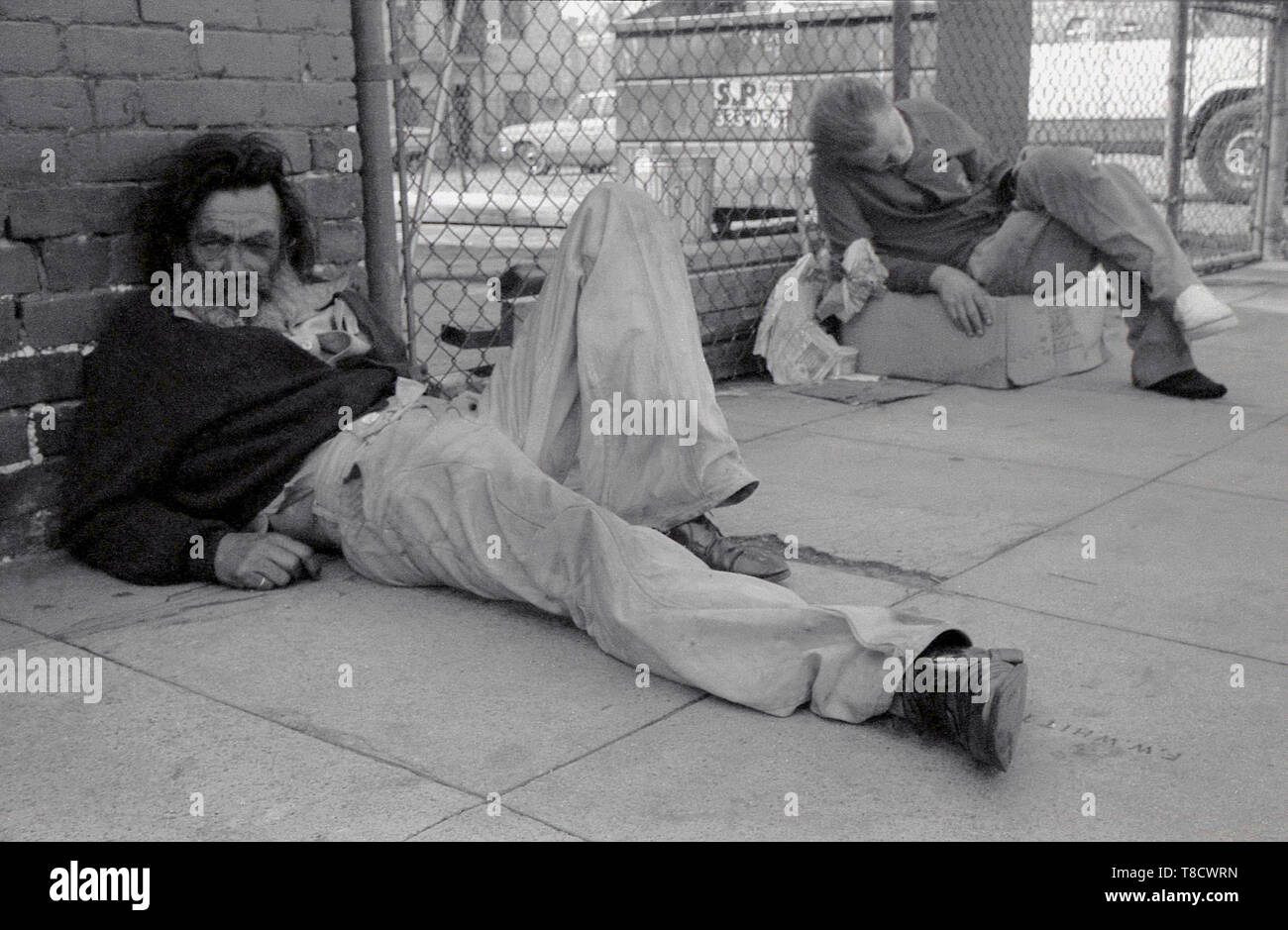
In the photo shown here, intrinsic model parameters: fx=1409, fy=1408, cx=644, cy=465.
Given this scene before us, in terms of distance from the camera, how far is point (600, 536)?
256 cm

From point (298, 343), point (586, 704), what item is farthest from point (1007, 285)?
point (586, 704)

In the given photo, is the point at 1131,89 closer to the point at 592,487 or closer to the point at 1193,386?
the point at 1193,386

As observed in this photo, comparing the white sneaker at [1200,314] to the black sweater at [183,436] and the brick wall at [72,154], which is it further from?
the brick wall at [72,154]

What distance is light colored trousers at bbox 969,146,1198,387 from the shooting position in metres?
4.95

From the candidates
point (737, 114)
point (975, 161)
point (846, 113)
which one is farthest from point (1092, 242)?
point (737, 114)

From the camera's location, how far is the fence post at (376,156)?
12.6 ft

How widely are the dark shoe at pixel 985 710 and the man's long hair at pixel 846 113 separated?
3184 millimetres

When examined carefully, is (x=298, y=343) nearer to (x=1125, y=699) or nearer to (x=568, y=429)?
(x=568, y=429)

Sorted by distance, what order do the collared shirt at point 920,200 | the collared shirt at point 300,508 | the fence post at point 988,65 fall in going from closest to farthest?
the collared shirt at point 300,508 → the collared shirt at point 920,200 → the fence post at point 988,65

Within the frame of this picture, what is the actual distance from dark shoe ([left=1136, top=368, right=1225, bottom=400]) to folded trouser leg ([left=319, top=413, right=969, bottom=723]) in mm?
3091

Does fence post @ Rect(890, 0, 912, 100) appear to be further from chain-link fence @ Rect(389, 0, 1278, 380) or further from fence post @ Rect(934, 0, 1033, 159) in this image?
fence post @ Rect(934, 0, 1033, 159)

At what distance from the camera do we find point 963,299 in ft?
17.2

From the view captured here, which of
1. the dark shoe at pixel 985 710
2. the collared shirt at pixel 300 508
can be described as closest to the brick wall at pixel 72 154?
the collared shirt at pixel 300 508

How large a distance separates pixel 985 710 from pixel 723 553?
882mm
